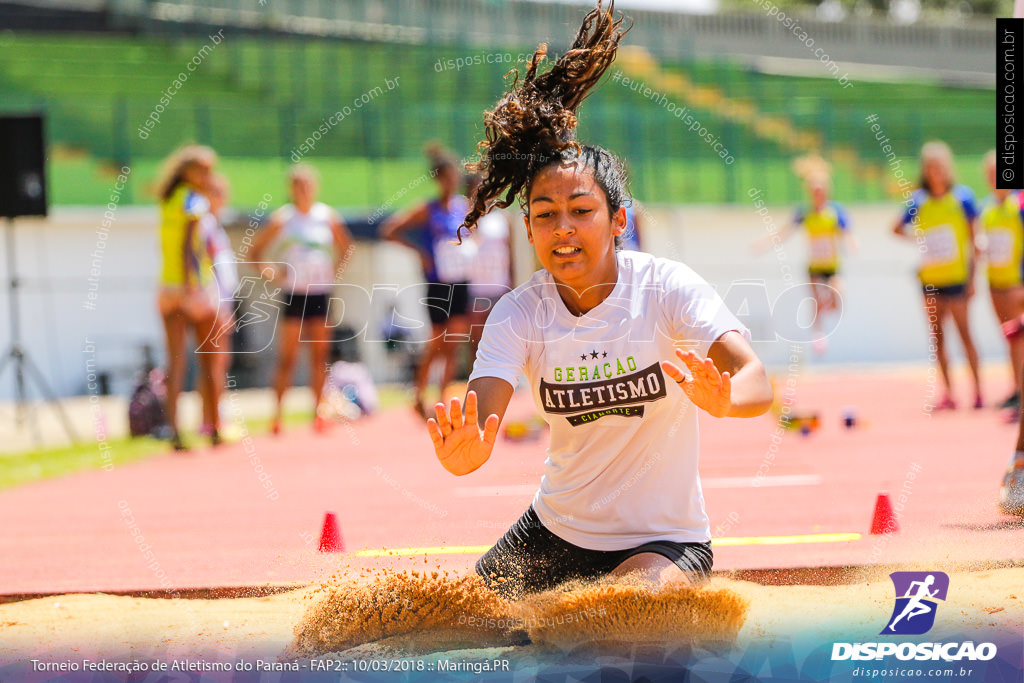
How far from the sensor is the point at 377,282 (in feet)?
59.3

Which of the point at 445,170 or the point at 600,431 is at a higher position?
the point at 445,170

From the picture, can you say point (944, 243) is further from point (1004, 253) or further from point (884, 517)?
point (884, 517)

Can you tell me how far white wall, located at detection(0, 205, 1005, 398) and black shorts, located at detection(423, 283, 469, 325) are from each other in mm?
3681

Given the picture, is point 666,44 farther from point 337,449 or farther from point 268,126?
point 337,449

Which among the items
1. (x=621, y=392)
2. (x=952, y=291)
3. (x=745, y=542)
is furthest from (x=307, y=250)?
(x=621, y=392)

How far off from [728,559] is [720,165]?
60.1 ft

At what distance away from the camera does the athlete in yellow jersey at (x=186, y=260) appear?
32.0ft

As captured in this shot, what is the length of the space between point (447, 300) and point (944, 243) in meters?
4.60

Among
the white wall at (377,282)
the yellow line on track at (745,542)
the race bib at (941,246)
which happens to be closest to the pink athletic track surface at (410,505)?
the yellow line on track at (745,542)

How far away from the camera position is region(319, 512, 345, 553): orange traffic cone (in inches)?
191

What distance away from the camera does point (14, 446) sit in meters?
10.8

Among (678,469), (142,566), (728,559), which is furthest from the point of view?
(142,566)

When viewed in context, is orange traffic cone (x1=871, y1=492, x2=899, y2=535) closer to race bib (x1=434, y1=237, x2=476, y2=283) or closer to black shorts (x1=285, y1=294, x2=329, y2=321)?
race bib (x1=434, y1=237, x2=476, y2=283)

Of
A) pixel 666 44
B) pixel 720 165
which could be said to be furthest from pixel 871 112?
pixel 666 44
